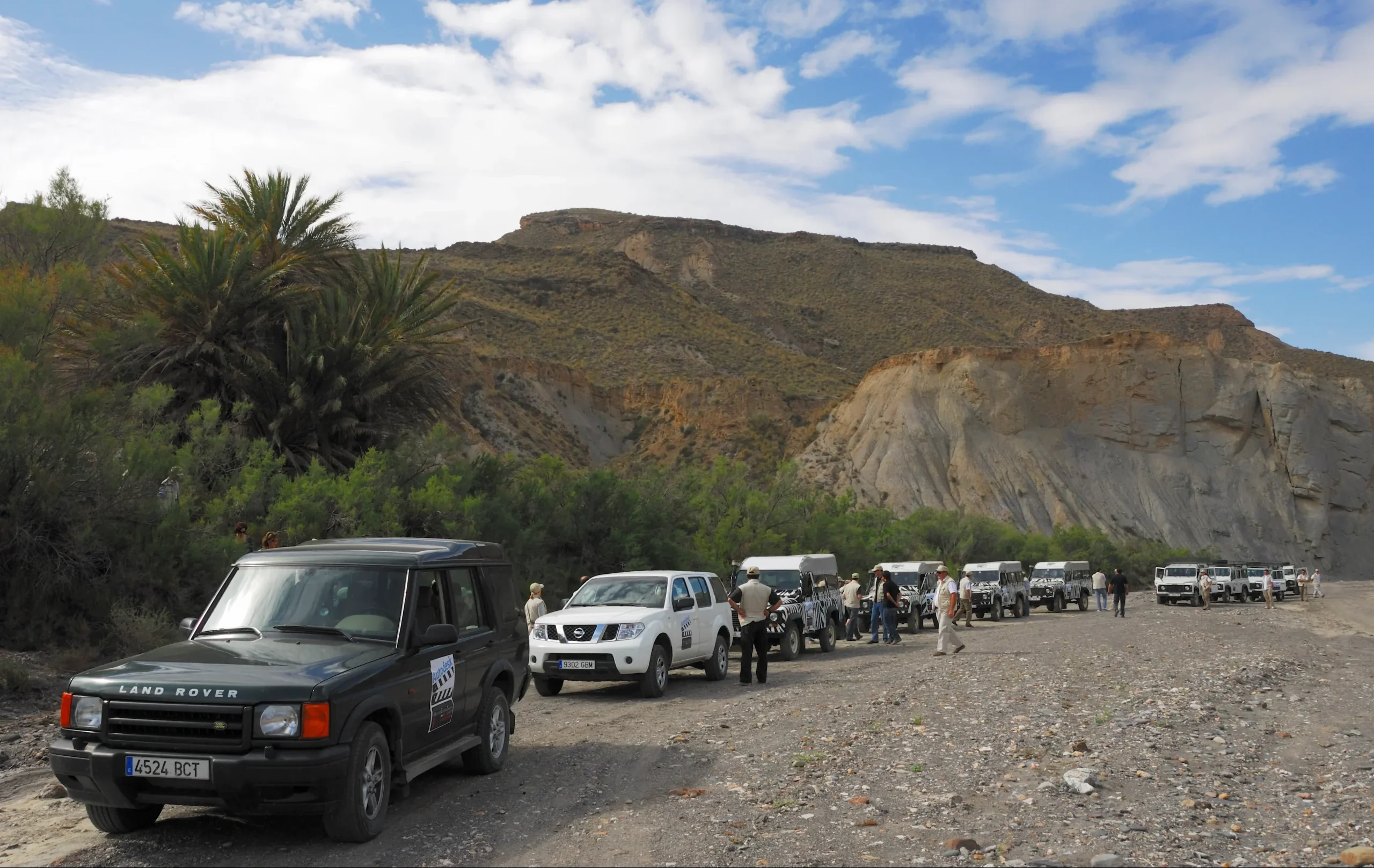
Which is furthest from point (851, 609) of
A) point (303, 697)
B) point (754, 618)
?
point (303, 697)

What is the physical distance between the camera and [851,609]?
88.5ft

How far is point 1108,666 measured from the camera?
56.5 feet

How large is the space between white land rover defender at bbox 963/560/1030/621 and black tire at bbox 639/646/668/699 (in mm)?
21931

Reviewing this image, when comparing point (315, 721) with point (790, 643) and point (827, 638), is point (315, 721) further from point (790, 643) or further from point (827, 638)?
point (827, 638)

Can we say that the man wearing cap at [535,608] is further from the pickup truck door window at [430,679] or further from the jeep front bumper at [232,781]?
the jeep front bumper at [232,781]

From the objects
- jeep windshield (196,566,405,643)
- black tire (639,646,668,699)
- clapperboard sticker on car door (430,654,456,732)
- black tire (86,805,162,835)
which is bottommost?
black tire (639,646,668,699)

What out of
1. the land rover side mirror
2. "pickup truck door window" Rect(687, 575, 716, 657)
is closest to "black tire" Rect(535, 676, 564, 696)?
"pickup truck door window" Rect(687, 575, 716, 657)

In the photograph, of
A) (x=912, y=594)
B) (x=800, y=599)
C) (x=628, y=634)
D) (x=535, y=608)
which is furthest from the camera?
(x=912, y=594)

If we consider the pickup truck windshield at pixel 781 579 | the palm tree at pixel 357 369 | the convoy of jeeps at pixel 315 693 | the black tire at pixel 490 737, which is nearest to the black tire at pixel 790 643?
the pickup truck windshield at pixel 781 579

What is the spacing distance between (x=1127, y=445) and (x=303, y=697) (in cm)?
7318

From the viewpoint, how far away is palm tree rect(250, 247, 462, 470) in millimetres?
21594

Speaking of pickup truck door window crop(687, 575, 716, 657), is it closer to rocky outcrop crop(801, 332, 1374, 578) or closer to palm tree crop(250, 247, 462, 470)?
palm tree crop(250, 247, 462, 470)

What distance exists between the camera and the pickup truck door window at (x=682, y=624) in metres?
15.0

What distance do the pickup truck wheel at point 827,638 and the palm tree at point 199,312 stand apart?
12.1 meters
